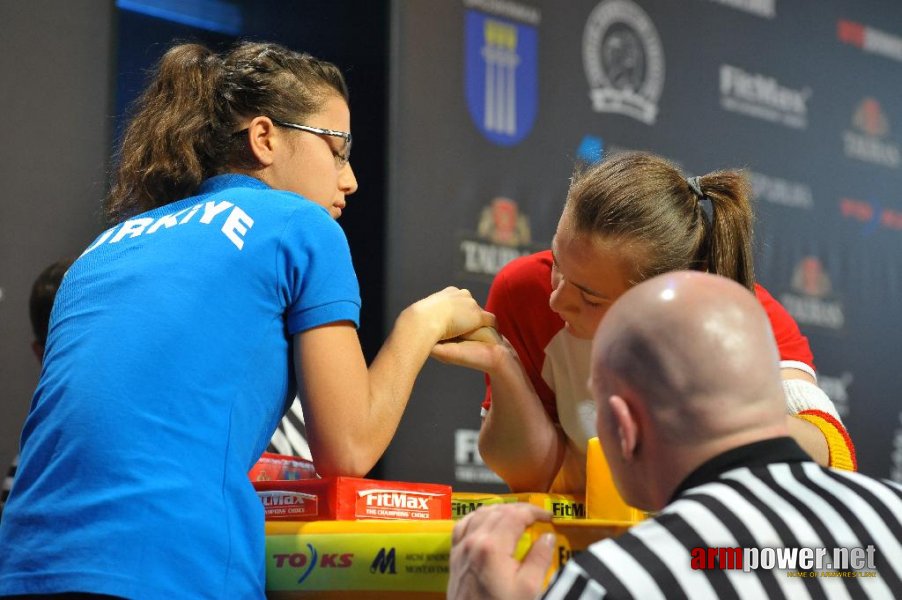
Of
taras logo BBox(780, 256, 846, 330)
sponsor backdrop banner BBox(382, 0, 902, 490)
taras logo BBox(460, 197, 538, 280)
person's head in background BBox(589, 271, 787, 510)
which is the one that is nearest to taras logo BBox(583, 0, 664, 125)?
sponsor backdrop banner BBox(382, 0, 902, 490)

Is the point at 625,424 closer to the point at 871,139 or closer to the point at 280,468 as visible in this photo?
the point at 280,468

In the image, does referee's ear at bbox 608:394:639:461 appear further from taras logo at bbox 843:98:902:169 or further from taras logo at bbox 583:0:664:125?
taras logo at bbox 843:98:902:169

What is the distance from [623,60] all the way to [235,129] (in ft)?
Result: 9.15

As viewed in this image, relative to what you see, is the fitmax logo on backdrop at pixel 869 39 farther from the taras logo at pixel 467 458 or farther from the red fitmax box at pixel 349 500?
the red fitmax box at pixel 349 500

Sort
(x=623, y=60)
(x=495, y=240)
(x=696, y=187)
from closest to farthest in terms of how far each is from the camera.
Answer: (x=696, y=187)
(x=495, y=240)
(x=623, y=60)

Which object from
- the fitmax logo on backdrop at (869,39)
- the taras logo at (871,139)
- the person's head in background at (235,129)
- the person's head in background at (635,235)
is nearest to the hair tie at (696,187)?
the person's head in background at (635,235)

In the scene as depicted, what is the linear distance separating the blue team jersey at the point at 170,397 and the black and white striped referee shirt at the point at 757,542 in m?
0.50

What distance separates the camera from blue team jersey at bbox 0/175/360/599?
1.22 m

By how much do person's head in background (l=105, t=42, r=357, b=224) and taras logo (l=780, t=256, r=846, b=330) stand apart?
3.34 metres

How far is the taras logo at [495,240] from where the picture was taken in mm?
3566

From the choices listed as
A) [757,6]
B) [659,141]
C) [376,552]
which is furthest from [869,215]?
[376,552]

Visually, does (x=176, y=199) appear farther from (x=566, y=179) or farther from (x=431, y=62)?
(x=566, y=179)

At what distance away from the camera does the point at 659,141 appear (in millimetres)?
4230

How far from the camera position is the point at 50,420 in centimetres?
131
